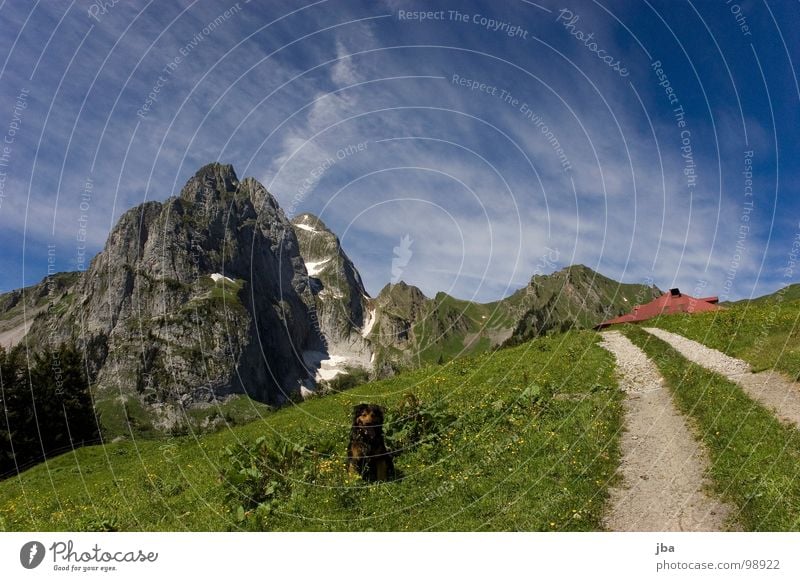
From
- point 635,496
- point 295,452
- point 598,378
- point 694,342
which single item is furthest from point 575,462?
point 694,342

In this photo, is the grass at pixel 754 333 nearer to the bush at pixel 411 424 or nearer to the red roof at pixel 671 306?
the bush at pixel 411 424

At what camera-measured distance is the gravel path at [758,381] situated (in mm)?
14980

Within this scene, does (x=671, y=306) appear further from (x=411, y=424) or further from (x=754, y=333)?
(x=411, y=424)

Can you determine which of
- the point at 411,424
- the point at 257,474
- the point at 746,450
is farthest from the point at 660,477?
the point at 257,474

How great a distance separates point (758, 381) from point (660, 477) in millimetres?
10425

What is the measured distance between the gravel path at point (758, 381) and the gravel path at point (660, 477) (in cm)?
269

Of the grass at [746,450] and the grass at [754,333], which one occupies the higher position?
the grass at [754,333]

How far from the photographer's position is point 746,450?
12211 millimetres

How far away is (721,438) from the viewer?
43.8 ft

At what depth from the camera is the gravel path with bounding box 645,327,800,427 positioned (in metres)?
15.0

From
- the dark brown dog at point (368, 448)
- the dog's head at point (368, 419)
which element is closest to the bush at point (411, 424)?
the dark brown dog at point (368, 448)

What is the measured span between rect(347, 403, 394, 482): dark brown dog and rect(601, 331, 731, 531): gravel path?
18.3ft
